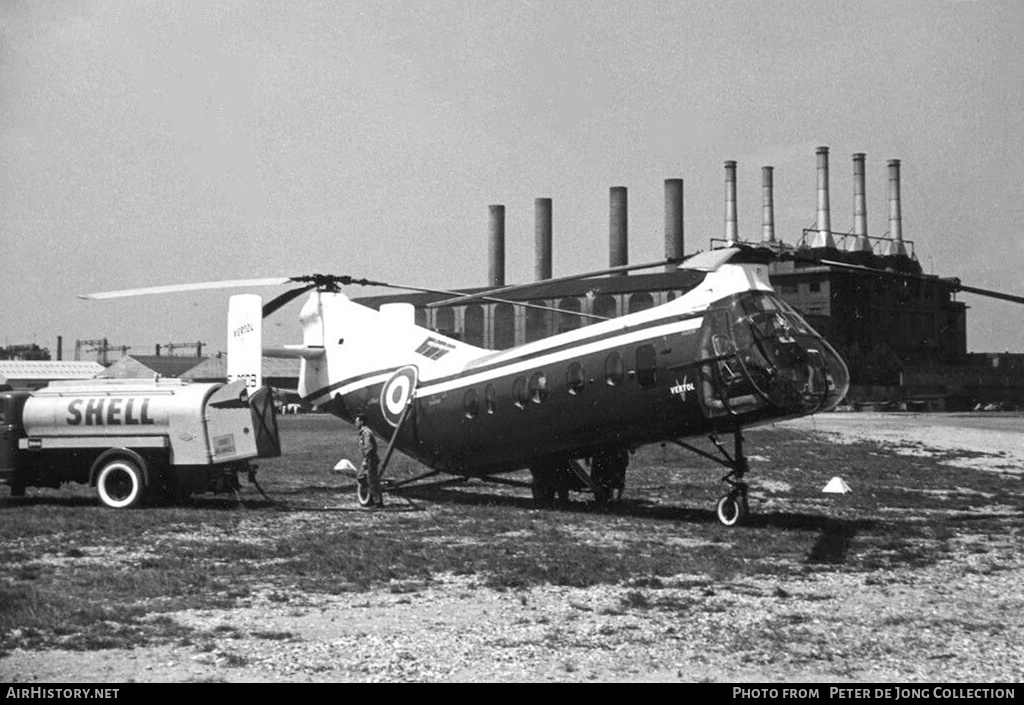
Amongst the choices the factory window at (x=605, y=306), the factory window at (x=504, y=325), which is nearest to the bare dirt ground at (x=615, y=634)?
the factory window at (x=605, y=306)

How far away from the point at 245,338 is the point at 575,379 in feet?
23.1

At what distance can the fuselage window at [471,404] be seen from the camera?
19703mm

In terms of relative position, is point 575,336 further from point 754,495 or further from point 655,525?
point 754,495

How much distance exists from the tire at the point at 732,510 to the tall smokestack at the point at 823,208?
254 ft

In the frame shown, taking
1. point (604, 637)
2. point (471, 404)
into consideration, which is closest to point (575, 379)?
point (471, 404)

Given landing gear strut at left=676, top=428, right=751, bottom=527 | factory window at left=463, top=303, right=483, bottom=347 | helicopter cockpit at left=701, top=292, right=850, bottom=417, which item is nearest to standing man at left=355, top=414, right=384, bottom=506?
landing gear strut at left=676, top=428, right=751, bottom=527

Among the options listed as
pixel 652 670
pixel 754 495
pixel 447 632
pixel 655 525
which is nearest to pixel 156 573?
pixel 447 632

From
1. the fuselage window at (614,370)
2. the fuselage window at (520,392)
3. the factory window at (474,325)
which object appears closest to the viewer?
the fuselage window at (614,370)

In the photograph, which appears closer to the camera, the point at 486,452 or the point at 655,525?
the point at 655,525

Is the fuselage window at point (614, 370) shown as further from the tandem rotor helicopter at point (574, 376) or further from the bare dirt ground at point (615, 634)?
the bare dirt ground at point (615, 634)

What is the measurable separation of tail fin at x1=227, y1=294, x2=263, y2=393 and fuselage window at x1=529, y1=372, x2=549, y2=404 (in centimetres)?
542

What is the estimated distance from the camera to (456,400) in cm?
2012

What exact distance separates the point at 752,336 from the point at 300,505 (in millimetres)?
8767

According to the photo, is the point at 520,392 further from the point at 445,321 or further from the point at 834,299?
the point at 445,321
